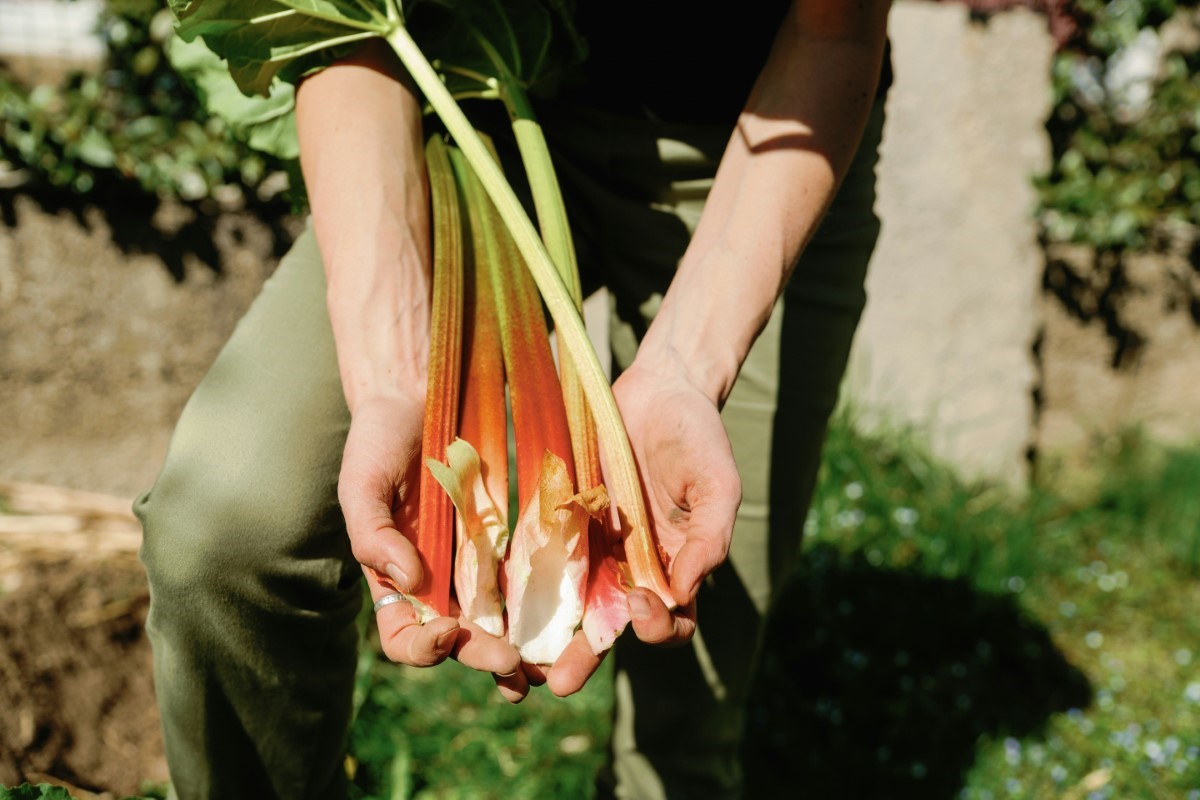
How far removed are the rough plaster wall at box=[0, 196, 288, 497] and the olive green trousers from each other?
190cm

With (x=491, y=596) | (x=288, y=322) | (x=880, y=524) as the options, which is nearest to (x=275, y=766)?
(x=491, y=596)

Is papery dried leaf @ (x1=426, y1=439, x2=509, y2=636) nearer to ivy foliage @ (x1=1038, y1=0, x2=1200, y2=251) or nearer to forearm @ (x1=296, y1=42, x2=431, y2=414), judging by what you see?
forearm @ (x1=296, y1=42, x2=431, y2=414)

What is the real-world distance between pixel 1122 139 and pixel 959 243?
0.82 meters

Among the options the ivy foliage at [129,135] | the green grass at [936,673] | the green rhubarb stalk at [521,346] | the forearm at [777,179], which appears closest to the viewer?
the green rhubarb stalk at [521,346]

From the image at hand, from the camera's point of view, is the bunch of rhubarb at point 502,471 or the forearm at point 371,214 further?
the forearm at point 371,214

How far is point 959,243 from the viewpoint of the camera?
3.40 metres

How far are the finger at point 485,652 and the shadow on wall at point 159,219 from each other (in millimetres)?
2351

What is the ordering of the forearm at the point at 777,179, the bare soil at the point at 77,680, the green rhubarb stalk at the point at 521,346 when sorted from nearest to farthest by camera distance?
the green rhubarb stalk at the point at 521,346, the forearm at the point at 777,179, the bare soil at the point at 77,680

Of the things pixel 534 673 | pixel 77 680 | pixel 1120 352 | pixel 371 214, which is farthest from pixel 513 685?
pixel 1120 352

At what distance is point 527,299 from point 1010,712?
1940 millimetres

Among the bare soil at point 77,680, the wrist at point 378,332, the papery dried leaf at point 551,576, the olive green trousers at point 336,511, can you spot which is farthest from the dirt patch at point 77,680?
the papery dried leaf at point 551,576

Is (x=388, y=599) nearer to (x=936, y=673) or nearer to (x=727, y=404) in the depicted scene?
(x=727, y=404)

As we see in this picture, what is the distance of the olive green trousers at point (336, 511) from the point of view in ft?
4.06

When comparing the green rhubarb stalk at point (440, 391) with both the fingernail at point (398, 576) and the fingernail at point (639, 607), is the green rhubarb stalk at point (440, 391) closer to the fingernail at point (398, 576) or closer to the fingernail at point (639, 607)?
the fingernail at point (398, 576)
